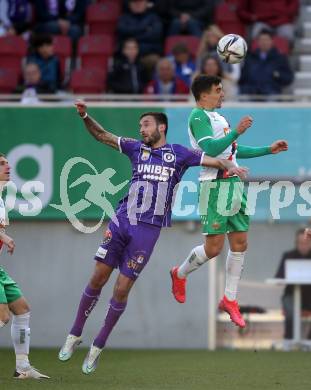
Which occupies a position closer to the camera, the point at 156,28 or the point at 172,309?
the point at 172,309

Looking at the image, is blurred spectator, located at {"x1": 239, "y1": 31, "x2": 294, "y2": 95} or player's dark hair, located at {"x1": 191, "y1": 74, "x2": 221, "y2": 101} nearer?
player's dark hair, located at {"x1": 191, "y1": 74, "x2": 221, "y2": 101}

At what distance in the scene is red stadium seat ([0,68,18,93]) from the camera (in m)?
19.5

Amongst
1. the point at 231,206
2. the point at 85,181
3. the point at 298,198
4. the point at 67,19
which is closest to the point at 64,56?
the point at 67,19

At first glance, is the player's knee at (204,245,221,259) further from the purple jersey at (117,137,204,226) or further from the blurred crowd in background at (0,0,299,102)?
the blurred crowd in background at (0,0,299,102)

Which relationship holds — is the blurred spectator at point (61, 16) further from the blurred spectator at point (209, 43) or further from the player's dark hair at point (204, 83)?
the player's dark hair at point (204, 83)

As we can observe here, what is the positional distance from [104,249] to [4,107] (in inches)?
228

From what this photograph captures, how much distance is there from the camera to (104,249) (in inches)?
505

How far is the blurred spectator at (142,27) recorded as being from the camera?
64.7 ft

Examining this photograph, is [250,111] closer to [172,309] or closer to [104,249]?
[172,309]

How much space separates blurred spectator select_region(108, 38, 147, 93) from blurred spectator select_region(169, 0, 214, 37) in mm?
1085

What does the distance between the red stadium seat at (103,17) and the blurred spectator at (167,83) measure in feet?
7.95

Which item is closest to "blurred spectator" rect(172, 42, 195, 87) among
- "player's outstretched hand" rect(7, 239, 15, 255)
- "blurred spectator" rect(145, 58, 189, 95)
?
"blurred spectator" rect(145, 58, 189, 95)

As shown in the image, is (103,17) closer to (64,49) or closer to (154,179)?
(64,49)

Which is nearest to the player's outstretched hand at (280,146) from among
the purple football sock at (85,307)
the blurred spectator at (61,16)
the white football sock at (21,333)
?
the purple football sock at (85,307)
